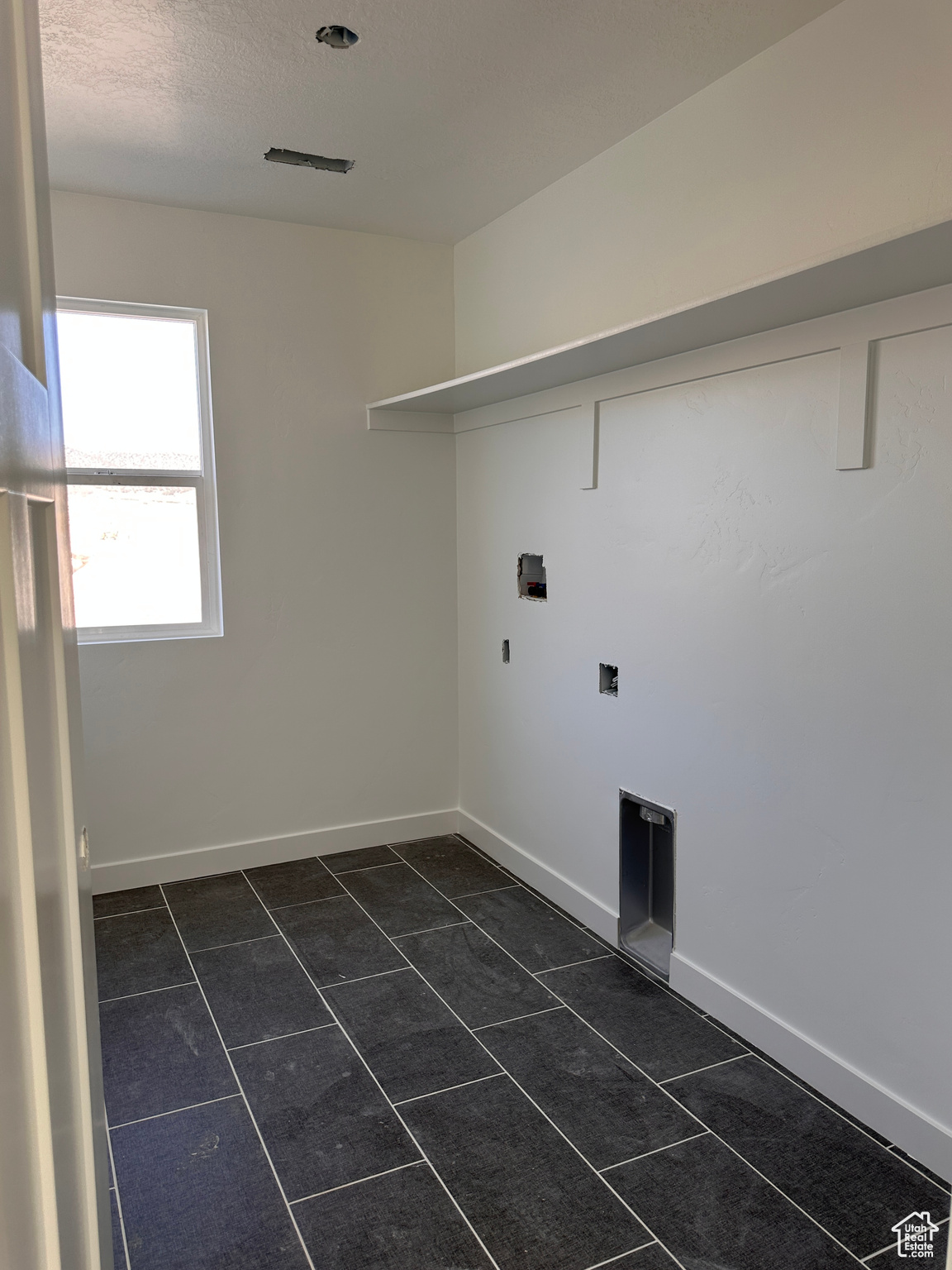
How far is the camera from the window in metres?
3.75

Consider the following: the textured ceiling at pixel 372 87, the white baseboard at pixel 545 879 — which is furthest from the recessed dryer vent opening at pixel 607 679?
the textured ceiling at pixel 372 87

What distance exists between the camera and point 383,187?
3.57m

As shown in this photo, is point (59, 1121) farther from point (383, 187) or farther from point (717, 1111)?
point (383, 187)

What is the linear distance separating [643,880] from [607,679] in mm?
787

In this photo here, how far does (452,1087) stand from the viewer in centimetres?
254

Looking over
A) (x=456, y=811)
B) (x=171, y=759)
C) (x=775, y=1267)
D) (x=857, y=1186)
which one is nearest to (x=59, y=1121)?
(x=775, y=1267)

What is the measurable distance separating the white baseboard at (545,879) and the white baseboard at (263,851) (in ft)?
0.81

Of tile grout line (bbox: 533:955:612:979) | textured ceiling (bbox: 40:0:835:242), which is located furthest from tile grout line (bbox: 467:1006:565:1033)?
→ textured ceiling (bbox: 40:0:835:242)

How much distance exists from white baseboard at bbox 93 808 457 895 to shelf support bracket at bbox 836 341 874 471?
2.96 metres

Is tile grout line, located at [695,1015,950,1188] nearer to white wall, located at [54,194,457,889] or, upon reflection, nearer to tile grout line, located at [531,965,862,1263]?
tile grout line, located at [531,965,862,1263]

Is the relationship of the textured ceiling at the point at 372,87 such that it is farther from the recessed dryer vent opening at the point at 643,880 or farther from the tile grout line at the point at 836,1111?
the tile grout line at the point at 836,1111

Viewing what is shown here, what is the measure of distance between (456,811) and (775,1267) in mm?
2900

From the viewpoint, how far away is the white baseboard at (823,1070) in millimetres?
2188

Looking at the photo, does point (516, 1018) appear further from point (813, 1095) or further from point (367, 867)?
point (367, 867)
